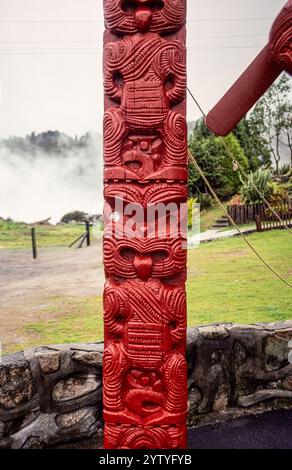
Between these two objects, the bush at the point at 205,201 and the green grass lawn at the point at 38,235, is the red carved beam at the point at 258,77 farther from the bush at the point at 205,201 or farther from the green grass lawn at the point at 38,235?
the bush at the point at 205,201

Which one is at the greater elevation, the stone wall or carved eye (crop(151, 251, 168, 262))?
carved eye (crop(151, 251, 168, 262))

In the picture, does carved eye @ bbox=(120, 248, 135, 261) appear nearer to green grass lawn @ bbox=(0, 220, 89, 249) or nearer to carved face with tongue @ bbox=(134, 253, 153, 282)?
carved face with tongue @ bbox=(134, 253, 153, 282)

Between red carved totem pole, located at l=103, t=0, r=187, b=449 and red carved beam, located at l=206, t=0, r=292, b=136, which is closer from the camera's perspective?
red carved beam, located at l=206, t=0, r=292, b=136

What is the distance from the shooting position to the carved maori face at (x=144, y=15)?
1.72m

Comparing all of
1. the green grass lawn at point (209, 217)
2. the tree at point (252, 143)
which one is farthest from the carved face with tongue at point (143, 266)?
the tree at point (252, 143)

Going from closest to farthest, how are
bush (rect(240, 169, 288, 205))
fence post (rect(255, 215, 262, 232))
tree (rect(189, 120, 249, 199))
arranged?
fence post (rect(255, 215, 262, 232))
bush (rect(240, 169, 288, 205))
tree (rect(189, 120, 249, 199))

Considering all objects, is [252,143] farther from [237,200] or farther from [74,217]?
[74,217]

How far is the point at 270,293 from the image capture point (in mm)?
5465

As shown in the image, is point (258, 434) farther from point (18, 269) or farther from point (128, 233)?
point (18, 269)

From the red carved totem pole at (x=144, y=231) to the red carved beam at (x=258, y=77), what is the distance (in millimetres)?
168

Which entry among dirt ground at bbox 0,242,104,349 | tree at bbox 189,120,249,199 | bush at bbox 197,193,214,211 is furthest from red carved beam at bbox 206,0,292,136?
bush at bbox 197,193,214,211

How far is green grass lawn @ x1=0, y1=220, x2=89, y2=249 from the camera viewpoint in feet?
29.0

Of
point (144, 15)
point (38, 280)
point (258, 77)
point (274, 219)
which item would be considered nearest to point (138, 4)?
point (144, 15)

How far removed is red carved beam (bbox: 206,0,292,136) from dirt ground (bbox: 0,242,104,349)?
10.9ft
